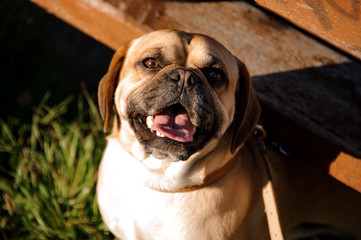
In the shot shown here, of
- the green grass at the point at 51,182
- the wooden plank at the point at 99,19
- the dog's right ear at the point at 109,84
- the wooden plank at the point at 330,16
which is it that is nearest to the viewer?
the wooden plank at the point at 330,16

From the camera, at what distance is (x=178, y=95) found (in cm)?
193

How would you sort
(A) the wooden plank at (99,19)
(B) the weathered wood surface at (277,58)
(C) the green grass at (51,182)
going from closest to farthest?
1. (B) the weathered wood surface at (277,58)
2. (A) the wooden plank at (99,19)
3. (C) the green grass at (51,182)

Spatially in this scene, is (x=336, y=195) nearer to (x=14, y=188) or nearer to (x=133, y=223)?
(x=133, y=223)

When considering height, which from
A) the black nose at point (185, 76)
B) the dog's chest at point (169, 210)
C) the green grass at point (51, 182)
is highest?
the black nose at point (185, 76)

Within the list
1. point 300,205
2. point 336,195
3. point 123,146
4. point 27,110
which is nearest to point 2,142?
point 27,110

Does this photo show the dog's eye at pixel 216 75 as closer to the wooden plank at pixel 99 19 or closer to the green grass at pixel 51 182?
the wooden plank at pixel 99 19

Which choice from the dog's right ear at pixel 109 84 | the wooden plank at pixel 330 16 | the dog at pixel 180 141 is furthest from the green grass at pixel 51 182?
the wooden plank at pixel 330 16

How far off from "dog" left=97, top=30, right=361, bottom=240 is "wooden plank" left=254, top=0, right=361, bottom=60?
1.61 feet

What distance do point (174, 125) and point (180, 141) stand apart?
111 mm

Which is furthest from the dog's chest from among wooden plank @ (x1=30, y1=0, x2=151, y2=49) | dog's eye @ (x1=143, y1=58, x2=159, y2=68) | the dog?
wooden plank @ (x1=30, y1=0, x2=151, y2=49)

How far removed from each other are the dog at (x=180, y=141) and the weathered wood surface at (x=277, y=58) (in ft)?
1.12

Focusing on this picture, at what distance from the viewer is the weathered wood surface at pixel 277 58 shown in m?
2.38

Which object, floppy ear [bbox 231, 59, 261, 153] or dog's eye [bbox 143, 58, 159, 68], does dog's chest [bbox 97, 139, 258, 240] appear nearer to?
floppy ear [bbox 231, 59, 261, 153]

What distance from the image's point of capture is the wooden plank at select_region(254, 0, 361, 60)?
5.49 feet
